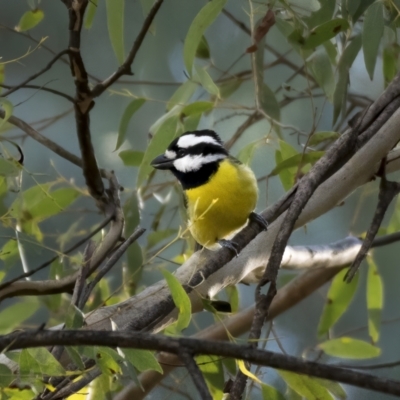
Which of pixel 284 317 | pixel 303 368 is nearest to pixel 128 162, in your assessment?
pixel 303 368

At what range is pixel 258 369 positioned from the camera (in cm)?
93

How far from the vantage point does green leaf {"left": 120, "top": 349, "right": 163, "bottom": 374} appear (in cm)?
56

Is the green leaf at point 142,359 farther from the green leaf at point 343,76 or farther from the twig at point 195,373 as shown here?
the green leaf at point 343,76

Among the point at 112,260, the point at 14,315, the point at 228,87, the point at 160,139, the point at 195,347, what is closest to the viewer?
the point at 195,347

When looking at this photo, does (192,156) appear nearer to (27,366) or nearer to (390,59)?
(390,59)

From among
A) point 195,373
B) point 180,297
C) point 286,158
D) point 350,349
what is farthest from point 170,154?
point 195,373

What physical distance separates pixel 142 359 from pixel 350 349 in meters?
0.42

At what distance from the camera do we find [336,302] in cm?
114

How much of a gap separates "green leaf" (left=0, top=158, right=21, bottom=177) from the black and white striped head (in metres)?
0.42

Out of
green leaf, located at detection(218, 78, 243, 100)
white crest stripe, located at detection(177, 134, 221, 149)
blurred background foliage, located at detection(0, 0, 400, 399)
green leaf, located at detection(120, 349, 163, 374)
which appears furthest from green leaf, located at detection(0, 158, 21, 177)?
green leaf, located at detection(218, 78, 243, 100)

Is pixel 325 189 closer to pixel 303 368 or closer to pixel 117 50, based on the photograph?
pixel 117 50

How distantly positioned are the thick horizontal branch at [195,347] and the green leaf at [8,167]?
11.5 inches

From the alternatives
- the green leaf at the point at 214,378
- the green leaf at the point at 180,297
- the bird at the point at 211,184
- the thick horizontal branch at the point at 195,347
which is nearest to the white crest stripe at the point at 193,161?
the bird at the point at 211,184

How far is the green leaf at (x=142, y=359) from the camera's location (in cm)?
56
